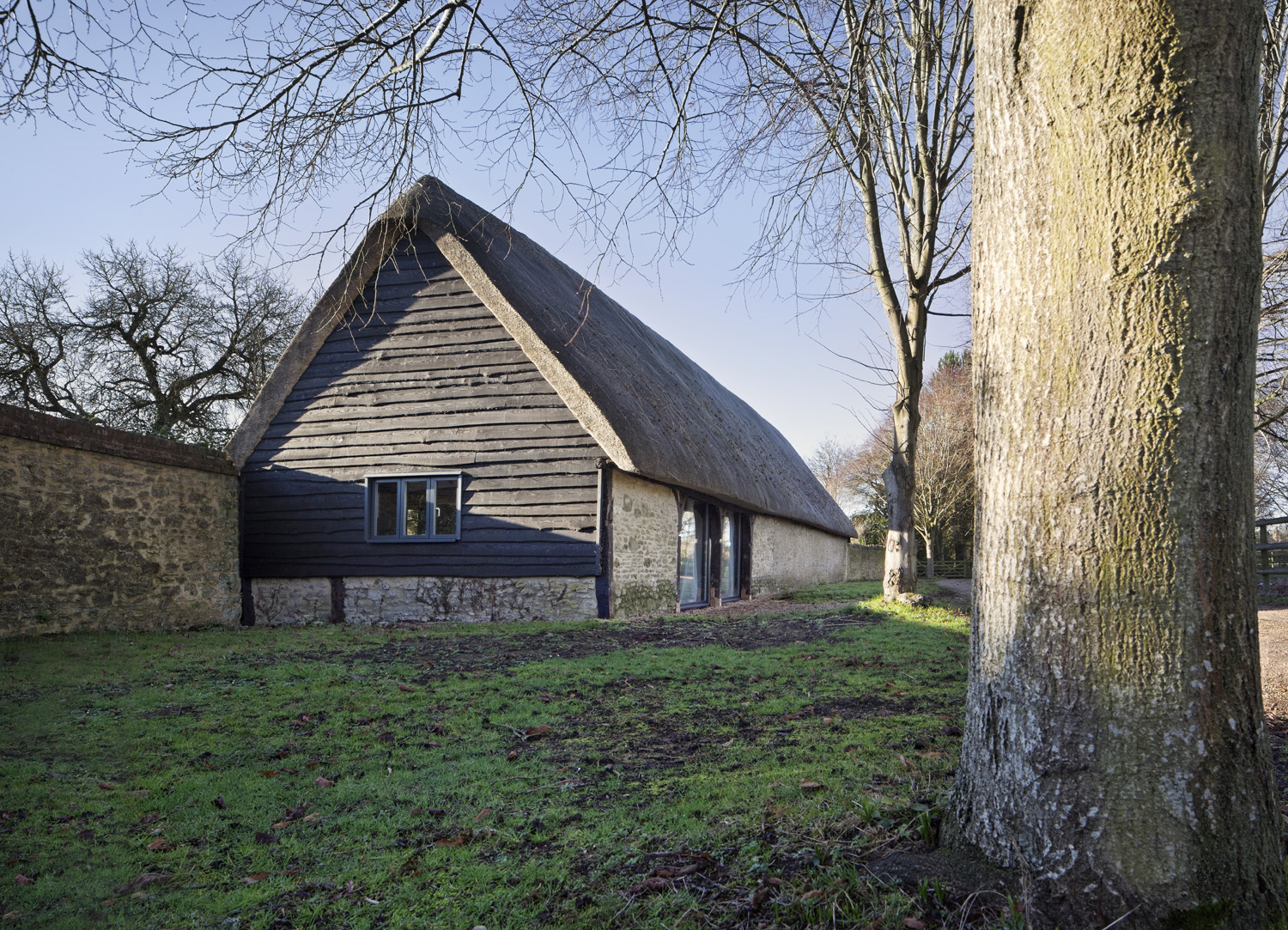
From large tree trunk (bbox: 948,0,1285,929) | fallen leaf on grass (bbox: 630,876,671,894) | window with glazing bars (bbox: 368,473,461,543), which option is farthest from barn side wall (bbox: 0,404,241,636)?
large tree trunk (bbox: 948,0,1285,929)

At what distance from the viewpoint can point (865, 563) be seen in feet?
110

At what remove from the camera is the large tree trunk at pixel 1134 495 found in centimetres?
221

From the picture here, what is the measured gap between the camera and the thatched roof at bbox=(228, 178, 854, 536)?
1127cm

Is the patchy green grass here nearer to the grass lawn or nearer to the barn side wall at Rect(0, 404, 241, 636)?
the grass lawn

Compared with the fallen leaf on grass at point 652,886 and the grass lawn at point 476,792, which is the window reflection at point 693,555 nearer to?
the grass lawn at point 476,792

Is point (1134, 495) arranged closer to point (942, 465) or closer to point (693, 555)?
point (693, 555)

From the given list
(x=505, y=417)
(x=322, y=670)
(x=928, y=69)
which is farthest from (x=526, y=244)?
(x=322, y=670)

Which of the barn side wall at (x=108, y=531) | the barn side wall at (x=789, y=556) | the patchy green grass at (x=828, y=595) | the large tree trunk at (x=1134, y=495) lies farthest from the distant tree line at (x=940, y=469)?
the large tree trunk at (x=1134, y=495)

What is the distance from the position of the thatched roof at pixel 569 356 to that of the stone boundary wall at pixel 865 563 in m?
14.6

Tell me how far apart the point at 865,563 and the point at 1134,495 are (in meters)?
32.4

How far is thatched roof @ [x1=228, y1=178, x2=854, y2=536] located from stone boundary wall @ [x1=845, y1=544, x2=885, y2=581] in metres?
14.6

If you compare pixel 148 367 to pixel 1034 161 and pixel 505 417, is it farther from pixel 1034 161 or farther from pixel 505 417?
pixel 1034 161

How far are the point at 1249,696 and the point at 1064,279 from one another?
1318mm

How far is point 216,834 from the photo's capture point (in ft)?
11.1
